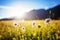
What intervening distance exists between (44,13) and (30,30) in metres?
0.34

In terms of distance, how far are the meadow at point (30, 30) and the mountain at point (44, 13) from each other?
7 cm

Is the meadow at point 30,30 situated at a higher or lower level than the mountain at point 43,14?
lower

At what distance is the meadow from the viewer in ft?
8.28

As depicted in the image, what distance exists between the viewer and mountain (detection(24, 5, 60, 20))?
2557 mm

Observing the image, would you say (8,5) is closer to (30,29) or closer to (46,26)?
(30,29)

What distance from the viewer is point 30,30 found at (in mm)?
2562

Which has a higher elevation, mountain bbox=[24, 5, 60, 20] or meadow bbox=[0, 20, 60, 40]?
mountain bbox=[24, 5, 60, 20]

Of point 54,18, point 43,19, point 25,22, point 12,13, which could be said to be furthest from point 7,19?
point 54,18

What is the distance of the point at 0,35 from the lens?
102 inches

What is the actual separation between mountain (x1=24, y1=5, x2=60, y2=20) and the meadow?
0.22ft

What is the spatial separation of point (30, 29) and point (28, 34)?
3.3 inches

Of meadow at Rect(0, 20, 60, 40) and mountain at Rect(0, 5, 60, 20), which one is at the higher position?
mountain at Rect(0, 5, 60, 20)

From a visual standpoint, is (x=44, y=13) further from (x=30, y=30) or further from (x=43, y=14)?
(x=30, y=30)

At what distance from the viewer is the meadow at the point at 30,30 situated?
8.28ft
